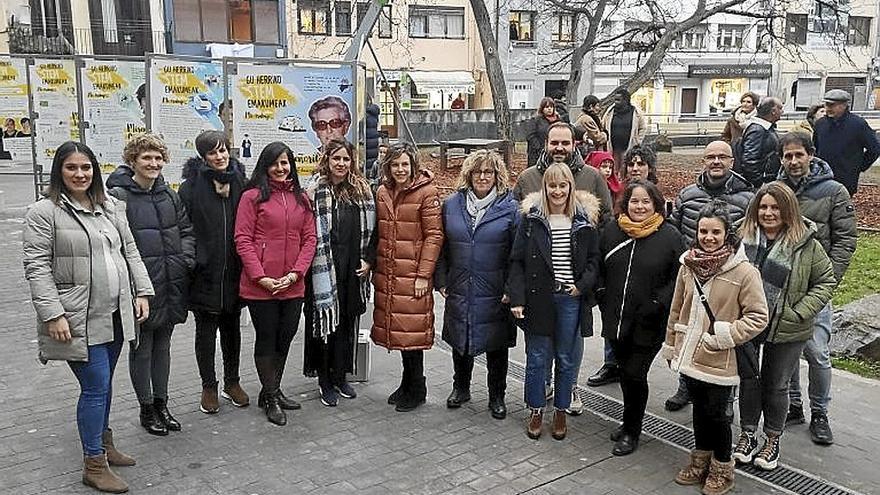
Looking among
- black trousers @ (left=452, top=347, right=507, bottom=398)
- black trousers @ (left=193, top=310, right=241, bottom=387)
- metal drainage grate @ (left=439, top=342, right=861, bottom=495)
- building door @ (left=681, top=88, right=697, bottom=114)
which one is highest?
building door @ (left=681, top=88, right=697, bottom=114)

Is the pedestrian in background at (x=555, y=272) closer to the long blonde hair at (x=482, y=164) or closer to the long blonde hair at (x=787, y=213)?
the long blonde hair at (x=482, y=164)

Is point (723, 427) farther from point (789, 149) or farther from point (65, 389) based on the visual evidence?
point (65, 389)

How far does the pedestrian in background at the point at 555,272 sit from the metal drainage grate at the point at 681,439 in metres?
0.63

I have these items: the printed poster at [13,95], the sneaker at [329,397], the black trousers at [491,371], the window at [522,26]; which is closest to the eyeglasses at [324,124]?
the sneaker at [329,397]

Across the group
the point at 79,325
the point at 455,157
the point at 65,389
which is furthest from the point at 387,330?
the point at 455,157

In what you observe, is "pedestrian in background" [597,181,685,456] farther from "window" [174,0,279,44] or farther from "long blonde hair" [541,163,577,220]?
"window" [174,0,279,44]

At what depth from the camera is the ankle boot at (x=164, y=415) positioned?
16.1ft

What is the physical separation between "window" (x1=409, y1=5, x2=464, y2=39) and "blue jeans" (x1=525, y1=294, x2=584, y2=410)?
3492 centimetres

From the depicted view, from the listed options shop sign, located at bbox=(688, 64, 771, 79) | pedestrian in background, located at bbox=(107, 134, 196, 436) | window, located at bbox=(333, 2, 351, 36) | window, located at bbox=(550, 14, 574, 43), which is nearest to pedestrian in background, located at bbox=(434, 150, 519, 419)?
pedestrian in background, located at bbox=(107, 134, 196, 436)

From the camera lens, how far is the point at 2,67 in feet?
38.2

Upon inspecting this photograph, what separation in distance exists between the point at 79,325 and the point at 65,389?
6.66 feet

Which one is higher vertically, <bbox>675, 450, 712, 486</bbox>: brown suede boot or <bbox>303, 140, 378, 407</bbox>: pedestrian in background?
<bbox>303, 140, 378, 407</bbox>: pedestrian in background

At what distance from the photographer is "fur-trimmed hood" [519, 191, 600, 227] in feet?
15.6

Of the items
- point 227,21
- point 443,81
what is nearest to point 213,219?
point 227,21
